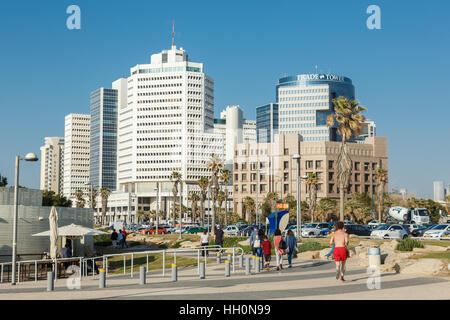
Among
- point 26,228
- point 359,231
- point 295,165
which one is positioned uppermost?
point 295,165

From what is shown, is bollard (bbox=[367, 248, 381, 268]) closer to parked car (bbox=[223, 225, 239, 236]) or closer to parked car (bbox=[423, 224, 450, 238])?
parked car (bbox=[423, 224, 450, 238])

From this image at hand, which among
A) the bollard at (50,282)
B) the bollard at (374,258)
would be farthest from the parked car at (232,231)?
the bollard at (50,282)

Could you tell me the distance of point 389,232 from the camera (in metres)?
47.0

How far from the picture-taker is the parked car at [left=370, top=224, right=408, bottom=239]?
46.7 metres

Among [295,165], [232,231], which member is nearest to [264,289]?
[232,231]

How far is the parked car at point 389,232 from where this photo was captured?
46719 millimetres

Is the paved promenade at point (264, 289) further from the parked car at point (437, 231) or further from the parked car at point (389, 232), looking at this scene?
the parked car at point (437, 231)

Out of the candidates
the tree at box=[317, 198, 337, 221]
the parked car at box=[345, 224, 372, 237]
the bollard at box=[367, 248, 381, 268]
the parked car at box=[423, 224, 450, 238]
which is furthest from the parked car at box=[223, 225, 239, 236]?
the bollard at box=[367, 248, 381, 268]

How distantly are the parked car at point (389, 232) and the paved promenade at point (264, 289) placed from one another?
26362mm

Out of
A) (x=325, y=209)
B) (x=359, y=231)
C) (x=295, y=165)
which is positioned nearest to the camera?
(x=359, y=231)

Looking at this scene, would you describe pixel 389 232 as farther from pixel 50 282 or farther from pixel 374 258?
pixel 50 282

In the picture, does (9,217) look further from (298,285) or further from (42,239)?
(298,285)

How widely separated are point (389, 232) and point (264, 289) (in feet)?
108
